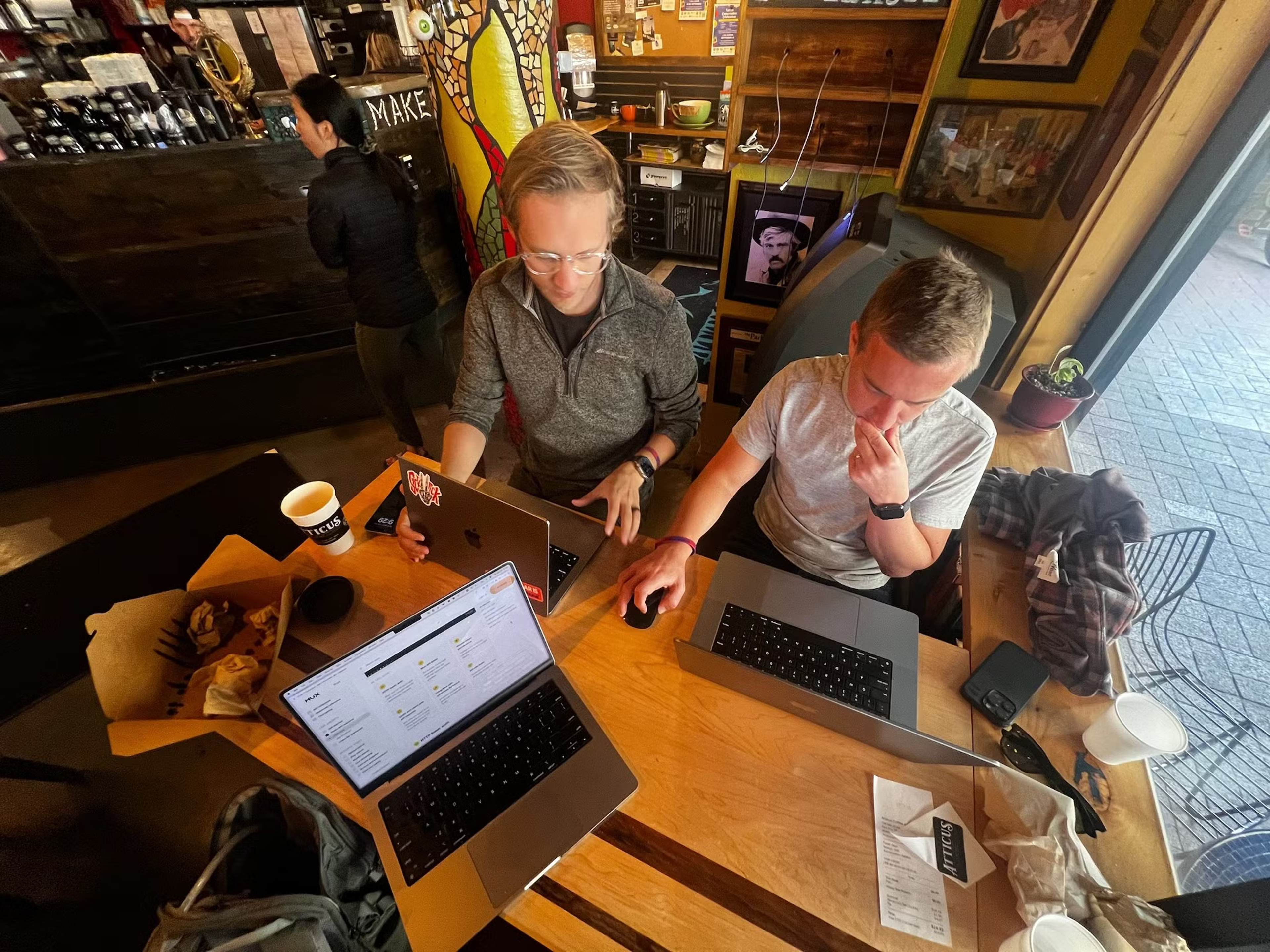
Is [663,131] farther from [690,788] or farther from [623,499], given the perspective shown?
[690,788]

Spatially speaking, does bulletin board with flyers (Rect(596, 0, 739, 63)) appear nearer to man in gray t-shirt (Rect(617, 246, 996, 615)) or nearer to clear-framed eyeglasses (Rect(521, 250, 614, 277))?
clear-framed eyeglasses (Rect(521, 250, 614, 277))

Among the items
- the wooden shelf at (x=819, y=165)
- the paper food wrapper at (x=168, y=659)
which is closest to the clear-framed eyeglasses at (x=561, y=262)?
the paper food wrapper at (x=168, y=659)

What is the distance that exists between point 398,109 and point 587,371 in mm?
2581

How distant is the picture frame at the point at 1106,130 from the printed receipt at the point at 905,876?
5.34 ft

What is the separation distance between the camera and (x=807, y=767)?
2.96 ft

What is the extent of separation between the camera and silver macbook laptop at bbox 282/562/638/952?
0.77m

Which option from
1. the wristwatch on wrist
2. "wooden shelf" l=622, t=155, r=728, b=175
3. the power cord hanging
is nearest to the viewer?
the wristwatch on wrist

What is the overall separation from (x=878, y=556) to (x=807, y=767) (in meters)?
0.54

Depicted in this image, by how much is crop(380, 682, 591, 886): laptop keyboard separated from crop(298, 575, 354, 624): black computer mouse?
39 centimetres

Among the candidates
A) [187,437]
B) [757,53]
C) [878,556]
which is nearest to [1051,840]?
[878,556]

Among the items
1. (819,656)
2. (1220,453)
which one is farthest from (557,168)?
(1220,453)

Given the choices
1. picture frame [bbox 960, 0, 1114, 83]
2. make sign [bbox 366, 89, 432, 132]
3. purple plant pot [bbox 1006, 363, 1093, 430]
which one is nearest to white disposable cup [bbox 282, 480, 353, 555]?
purple plant pot [bbox 1006, 363, 1093, 430]

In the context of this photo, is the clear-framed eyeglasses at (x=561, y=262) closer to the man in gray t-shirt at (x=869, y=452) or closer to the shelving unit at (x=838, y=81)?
the man in gray t-shirt at (x=869, y=452)

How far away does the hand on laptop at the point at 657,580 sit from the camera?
108 centimetres
